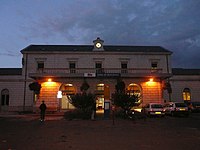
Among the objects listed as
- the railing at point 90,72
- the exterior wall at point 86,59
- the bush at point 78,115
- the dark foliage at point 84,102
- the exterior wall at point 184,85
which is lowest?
the bush at point 78,115

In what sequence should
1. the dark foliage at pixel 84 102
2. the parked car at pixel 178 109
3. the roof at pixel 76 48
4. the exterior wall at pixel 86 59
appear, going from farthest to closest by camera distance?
the roof at pixel 76 48 → the exterior wall at pixel 86 59 → the parked car at pixel 178 109 → the dark foliage at pixel 84 102

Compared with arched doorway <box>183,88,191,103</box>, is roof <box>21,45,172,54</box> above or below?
above

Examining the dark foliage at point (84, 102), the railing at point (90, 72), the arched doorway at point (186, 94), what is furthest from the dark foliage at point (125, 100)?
the arched doorway at point (186, 94)

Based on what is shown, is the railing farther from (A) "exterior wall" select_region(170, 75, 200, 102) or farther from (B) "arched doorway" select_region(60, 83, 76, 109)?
(A) "exterior wall" select_region(170, 75, 200, 102)

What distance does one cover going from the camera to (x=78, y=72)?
111 ft

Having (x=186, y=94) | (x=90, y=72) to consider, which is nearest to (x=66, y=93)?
(x=90, y=72)

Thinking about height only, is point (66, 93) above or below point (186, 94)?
above

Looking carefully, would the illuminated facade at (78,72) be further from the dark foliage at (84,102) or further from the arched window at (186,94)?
the dark foliage at (84,102)

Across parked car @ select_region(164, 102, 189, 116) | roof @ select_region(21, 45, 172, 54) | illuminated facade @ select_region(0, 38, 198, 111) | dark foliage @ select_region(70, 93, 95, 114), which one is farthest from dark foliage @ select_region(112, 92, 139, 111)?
roof @ select_region(21, 45, 172, 54)

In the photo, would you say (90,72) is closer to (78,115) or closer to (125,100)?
(125,100)

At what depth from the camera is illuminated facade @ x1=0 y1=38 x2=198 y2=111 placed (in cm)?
3241

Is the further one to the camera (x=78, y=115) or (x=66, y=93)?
(x=66, y=93)

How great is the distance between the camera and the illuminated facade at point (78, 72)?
32.4 m

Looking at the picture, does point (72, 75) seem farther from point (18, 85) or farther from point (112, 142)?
point (112, 142)
